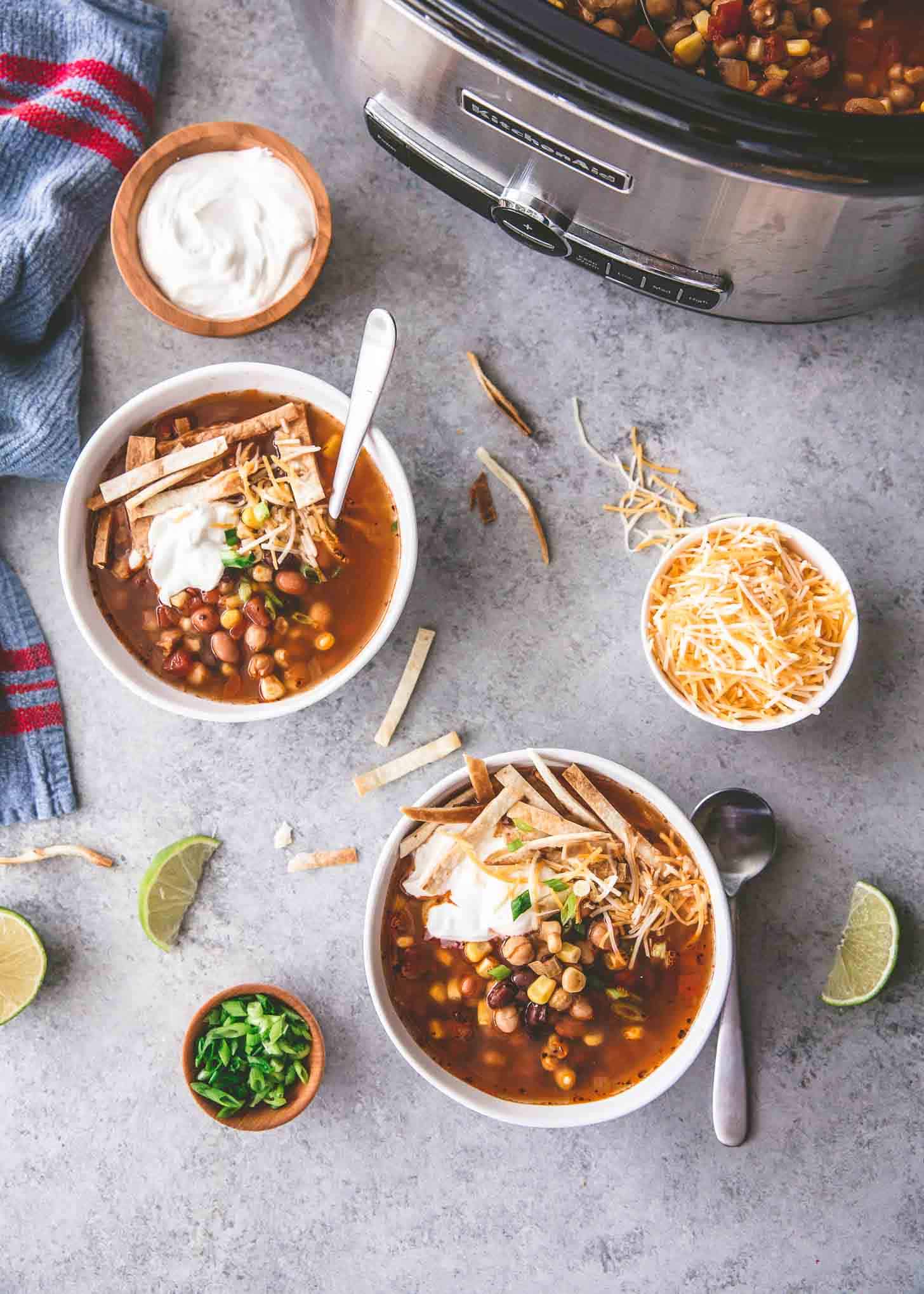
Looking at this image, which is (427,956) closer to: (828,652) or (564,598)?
(564,598)

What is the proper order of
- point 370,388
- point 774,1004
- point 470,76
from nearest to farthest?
point 470,76
point 370,388
point 774,1004

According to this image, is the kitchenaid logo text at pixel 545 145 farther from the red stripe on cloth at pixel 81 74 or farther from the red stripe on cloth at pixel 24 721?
the red stripe on cloth at pixel 24 721

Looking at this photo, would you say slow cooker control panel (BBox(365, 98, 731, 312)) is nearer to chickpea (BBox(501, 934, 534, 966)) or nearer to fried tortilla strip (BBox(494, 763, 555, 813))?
fried tortilla strip (BBox(494, 763, 555, 813))

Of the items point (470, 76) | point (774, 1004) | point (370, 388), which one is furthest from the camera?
point (774, 1004)

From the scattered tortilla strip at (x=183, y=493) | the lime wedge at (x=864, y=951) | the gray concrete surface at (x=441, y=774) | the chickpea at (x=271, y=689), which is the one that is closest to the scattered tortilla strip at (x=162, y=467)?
the scattered tortilla strip at (x=183, y=493)

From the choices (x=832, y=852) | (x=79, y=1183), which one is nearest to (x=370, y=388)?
(x=832, y=852)

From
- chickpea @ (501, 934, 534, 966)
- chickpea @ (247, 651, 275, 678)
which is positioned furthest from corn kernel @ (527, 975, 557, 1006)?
chickpea @ (247, 651, 275, 678)
